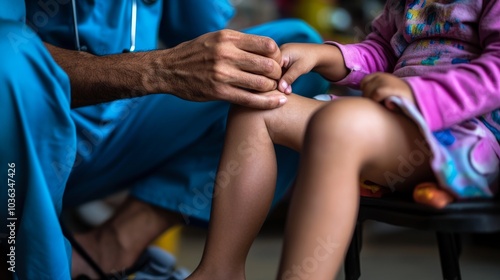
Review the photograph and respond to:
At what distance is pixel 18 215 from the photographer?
3.28 feet

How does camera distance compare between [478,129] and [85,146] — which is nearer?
[478,129]

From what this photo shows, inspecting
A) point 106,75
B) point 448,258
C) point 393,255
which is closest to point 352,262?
point 448,258

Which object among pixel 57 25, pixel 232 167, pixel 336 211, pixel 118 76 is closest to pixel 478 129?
pixel 336 211

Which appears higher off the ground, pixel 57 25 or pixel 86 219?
pixel 57 25

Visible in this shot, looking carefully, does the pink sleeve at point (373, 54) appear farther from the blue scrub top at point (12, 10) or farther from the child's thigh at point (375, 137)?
the blue scrub top at point (12, 10)

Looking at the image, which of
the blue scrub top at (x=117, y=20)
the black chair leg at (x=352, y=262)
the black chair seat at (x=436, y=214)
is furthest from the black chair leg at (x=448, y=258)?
the blue scrub top at (x=117, y=20)

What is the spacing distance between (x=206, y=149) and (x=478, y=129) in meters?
0.72

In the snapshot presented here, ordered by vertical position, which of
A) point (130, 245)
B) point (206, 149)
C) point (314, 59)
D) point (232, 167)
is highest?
point (314, 59)

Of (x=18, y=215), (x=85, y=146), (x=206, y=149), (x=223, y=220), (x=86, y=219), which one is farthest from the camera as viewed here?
(x=86, y=219)

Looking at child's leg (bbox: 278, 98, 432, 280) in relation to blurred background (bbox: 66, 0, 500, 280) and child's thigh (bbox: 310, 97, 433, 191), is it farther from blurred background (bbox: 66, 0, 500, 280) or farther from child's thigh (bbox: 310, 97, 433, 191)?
blurred background (bbox: 66, 0, 500, 280)

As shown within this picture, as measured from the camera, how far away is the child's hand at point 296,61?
95 cm

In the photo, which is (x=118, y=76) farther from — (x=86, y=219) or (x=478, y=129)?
(x=86, y=219)

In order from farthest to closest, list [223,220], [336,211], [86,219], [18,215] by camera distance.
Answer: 1. [86,219]
2. [18,215]
3. [223,220]
4. [336,211]

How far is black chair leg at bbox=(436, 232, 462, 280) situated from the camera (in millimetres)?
1048
